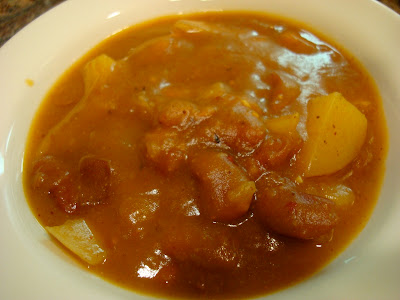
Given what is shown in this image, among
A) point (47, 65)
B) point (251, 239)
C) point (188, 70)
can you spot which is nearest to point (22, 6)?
point (47, 65)

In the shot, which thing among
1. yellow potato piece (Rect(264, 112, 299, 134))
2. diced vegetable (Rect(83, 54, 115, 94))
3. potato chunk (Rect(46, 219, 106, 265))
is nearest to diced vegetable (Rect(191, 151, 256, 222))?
yellow potato piece (Rect(264, 112, 299, 134))

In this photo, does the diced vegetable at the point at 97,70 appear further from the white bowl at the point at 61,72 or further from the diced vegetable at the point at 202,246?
the diced vegetable at the point at 202,246

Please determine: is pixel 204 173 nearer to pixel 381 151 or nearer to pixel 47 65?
pixel 381 151

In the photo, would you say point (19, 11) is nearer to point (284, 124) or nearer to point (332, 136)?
point (284, 124)

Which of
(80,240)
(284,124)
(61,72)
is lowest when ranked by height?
(80,240)

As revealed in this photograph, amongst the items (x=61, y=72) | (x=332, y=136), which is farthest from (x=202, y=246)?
(x=61, y=72)

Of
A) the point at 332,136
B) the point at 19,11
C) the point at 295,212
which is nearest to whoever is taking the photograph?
the point at 295,212

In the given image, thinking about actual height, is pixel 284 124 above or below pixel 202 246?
above
